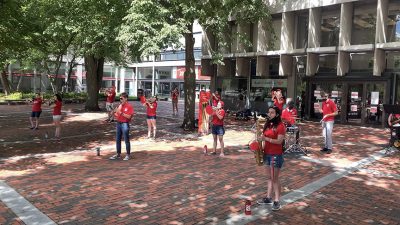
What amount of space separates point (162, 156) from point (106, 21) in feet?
29.1

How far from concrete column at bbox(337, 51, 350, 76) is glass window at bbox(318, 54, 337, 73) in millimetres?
1118

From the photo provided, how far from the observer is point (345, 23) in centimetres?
1898

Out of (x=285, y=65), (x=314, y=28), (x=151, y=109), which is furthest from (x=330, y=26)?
(x=151, y=109)

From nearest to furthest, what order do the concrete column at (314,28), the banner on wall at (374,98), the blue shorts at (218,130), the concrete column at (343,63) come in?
the blue shorts at (218,130) → the banner on wall at (374,98) → the concrete column at (343,63) → the concrete column at (314,28)

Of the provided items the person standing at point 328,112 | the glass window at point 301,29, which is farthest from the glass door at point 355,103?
the person standing at point 328,112

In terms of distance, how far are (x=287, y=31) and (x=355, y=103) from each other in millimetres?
5486

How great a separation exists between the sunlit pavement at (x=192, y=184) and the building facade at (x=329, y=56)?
22.4 feet

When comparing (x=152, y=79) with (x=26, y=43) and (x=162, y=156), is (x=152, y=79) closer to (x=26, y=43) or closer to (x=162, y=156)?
(x=26, y=43)

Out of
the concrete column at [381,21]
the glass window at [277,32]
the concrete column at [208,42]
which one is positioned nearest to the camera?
the concrete column at [381,21]

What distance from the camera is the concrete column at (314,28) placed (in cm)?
2042

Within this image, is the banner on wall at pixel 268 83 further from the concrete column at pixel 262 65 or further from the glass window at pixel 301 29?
the glass window at pixel 301 29

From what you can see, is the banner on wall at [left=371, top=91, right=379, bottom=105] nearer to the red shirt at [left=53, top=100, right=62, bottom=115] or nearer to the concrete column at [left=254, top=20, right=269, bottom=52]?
the concrete column at [left=254, top=20, right=269, bottom=52]

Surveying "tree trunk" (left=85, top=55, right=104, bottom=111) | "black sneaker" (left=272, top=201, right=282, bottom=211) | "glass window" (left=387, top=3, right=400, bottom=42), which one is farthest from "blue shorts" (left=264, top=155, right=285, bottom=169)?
"tree trunk" (left=85, top=55, right=104, bottom=111)

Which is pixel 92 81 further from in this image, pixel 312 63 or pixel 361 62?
pixel 361 62
